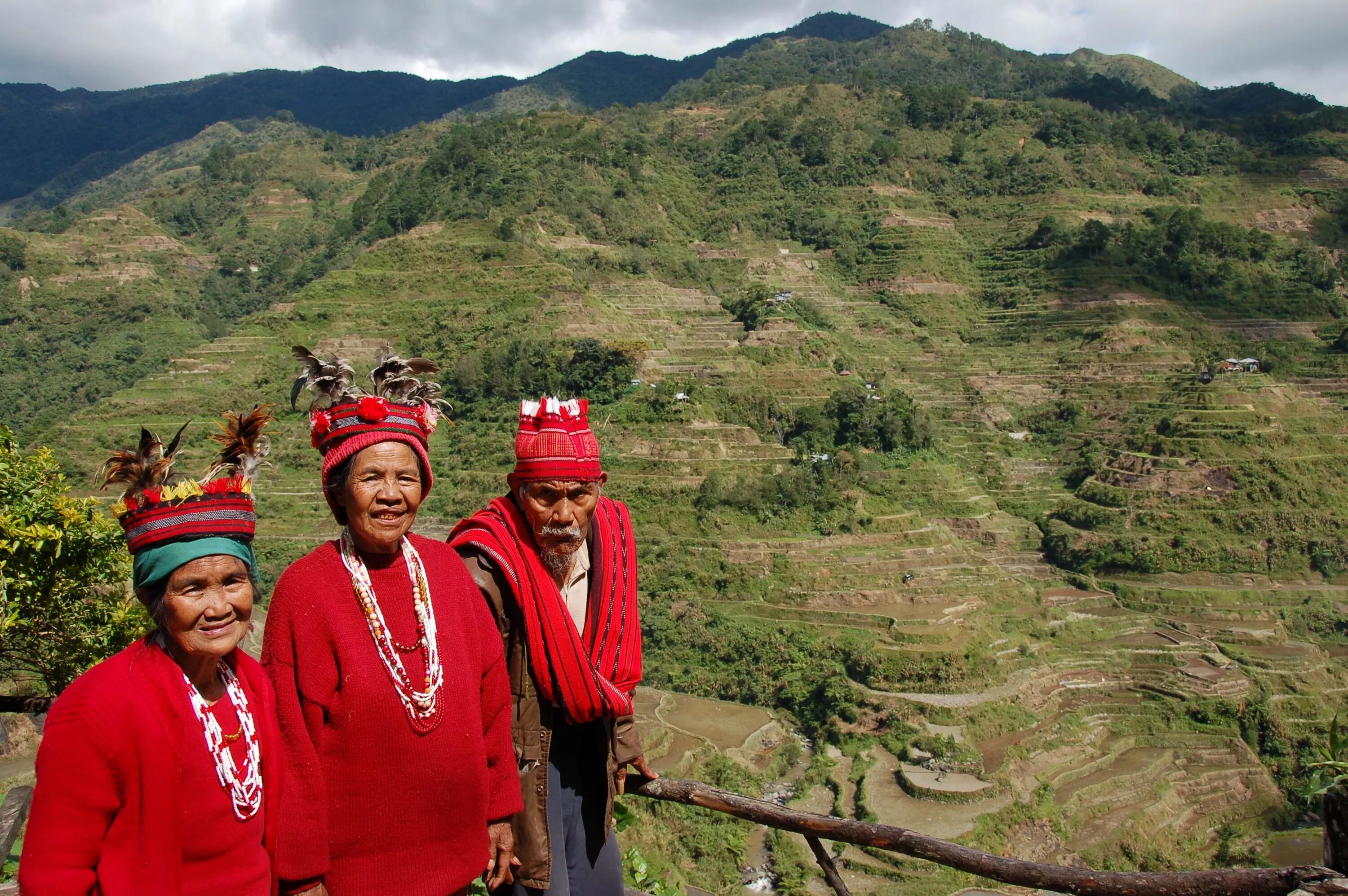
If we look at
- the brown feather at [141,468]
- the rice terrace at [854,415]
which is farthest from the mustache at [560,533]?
the rice terrace at [854,415]

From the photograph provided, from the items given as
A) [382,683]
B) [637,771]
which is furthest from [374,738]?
[637,771]

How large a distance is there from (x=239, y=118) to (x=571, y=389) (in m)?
104

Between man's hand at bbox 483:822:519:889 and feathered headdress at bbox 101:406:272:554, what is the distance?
3.09 feet

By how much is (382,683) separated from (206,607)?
1.32 feet

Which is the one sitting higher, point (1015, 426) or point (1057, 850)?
point (1015, 426)

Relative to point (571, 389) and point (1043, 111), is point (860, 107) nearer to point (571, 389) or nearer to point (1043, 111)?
point (1043, 111)

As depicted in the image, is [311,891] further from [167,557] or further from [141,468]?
[141,468]

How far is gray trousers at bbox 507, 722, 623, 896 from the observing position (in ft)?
8.30

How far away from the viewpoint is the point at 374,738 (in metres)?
2.11

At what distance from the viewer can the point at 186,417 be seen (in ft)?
93.8

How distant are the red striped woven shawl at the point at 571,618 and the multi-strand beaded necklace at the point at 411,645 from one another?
0.25m

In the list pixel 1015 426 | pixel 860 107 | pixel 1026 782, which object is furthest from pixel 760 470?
pixel 860 107

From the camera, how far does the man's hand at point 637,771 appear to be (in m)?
2.73

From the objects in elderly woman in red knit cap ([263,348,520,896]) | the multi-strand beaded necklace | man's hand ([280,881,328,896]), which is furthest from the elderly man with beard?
man's hand ([280,881,328,896])
